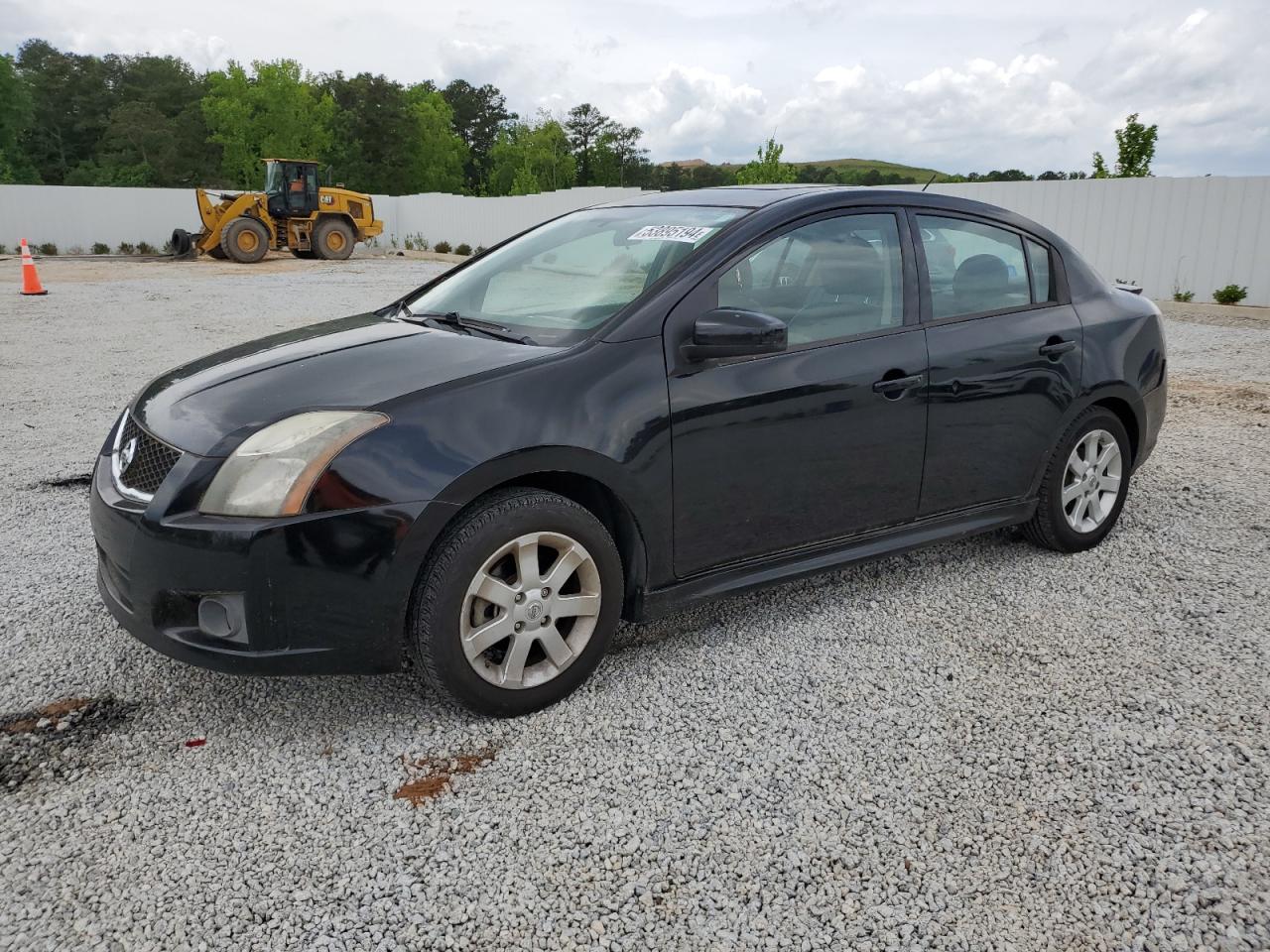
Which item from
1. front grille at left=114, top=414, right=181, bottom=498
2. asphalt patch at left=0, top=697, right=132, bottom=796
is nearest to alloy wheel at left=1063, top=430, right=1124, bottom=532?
front grille at left=114, top=414, right=181, bottom=498

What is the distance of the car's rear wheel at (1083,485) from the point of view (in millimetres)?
4418

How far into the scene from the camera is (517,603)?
303 cm

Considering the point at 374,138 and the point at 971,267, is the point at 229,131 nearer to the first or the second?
the point at 374,138

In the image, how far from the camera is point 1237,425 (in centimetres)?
750

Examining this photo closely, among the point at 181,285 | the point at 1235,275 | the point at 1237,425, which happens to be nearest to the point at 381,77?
the point at 181,285

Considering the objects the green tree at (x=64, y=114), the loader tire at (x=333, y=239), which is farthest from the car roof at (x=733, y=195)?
the green tree at (x=64, y=114)

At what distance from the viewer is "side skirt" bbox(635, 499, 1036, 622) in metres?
3.42

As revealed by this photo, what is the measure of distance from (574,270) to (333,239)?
26.8 meters

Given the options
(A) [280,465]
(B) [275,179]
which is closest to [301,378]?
(A) [280,465]

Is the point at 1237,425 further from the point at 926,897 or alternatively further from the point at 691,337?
the point at 926,897

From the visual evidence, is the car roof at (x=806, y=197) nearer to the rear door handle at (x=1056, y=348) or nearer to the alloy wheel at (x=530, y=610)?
the rear door handle at (x=1056, y=348)

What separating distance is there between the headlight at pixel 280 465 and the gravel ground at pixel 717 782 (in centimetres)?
75

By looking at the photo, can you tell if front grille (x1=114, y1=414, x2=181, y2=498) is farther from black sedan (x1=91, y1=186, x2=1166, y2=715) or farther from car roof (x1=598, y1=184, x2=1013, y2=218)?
car roof (x1=598, y1=184, x2=1013, y2=218)

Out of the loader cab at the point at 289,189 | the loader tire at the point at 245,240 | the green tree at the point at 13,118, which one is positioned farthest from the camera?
the green tree at the point at 13,118
